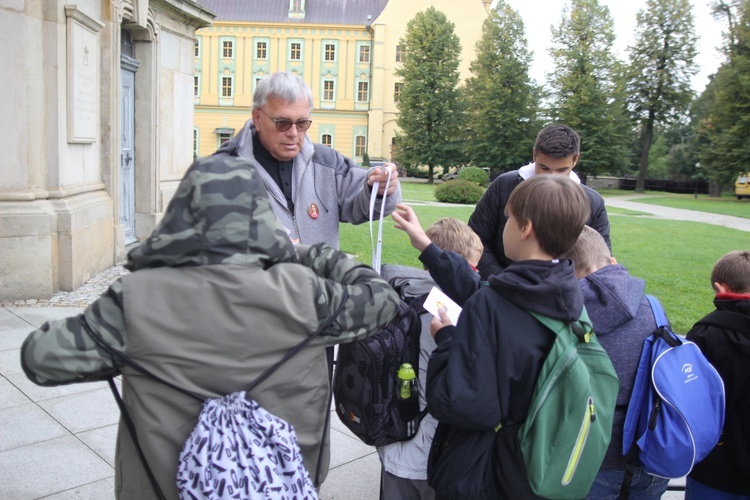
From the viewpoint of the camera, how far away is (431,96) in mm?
55250

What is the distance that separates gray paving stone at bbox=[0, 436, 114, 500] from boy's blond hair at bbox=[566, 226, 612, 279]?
2.75 metres

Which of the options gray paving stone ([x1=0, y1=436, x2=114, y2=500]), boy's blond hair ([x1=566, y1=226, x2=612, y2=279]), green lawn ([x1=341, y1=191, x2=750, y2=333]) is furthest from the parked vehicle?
gray paving stone ([x1=0, y1=436, x2=114, y2=500])

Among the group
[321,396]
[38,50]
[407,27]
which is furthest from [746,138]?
[321,396]

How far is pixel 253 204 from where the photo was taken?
1788 mm

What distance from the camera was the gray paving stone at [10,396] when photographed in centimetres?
463

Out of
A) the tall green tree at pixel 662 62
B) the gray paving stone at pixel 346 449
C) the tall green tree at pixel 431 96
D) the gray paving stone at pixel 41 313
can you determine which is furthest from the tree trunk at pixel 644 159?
the gray paving stone at pixel 346 449

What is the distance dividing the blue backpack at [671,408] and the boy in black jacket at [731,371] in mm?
241

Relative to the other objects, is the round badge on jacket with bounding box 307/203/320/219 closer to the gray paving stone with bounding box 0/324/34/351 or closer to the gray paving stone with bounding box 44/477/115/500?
the gray paving stone with bounding box 44/477/115/500

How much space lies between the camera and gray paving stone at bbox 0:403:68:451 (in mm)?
4125

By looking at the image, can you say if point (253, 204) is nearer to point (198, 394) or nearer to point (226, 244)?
point (226, 244)

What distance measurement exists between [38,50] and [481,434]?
691 centimetres

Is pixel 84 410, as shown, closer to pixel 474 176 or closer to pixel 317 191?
pixel 317 191

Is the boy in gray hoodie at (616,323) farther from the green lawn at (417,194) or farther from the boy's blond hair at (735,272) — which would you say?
the green lawn at (417,194)

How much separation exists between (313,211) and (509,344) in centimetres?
129
